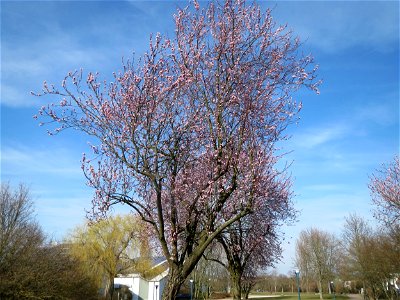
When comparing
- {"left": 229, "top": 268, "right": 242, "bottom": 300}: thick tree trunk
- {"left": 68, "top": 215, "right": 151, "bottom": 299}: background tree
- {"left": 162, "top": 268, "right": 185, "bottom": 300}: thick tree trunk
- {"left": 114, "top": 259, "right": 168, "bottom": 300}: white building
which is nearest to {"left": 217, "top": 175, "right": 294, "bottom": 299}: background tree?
{"left": 229, "top": 268, "right": 242, "bottom": 300}: thick tree trunk

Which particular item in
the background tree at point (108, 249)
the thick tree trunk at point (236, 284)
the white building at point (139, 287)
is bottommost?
the white building at point (139, 287)

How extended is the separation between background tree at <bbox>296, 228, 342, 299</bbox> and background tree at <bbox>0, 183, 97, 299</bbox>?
142ft

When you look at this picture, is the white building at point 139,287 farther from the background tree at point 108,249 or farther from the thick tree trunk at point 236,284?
the thick tree trunk at point 236,284

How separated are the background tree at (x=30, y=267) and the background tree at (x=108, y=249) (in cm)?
975

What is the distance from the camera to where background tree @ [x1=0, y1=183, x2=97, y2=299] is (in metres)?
18.0

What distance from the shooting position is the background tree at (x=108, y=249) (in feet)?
116

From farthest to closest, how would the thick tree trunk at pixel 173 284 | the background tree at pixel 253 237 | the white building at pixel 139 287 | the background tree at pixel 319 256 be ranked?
the background tree at pixel 319 256 < the white building at pixel 139 287 < the background tree at pixel 253 237 < the thick tree trunk at pixel 173 284

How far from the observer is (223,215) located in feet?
38.7

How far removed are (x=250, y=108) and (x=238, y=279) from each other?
32.5ft

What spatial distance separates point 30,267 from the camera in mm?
18984

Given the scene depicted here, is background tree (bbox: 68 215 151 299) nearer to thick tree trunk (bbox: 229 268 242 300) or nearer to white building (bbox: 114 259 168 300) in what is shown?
white building (bbox: 114 259 168 300)

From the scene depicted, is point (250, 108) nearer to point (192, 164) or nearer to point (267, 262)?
point (192, 164)

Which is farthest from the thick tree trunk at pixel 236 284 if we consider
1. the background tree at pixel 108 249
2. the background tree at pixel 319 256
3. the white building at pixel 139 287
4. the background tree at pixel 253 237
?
the background tree at pixel 319 256

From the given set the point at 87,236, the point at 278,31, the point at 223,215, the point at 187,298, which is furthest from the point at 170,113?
the point at 187,298
